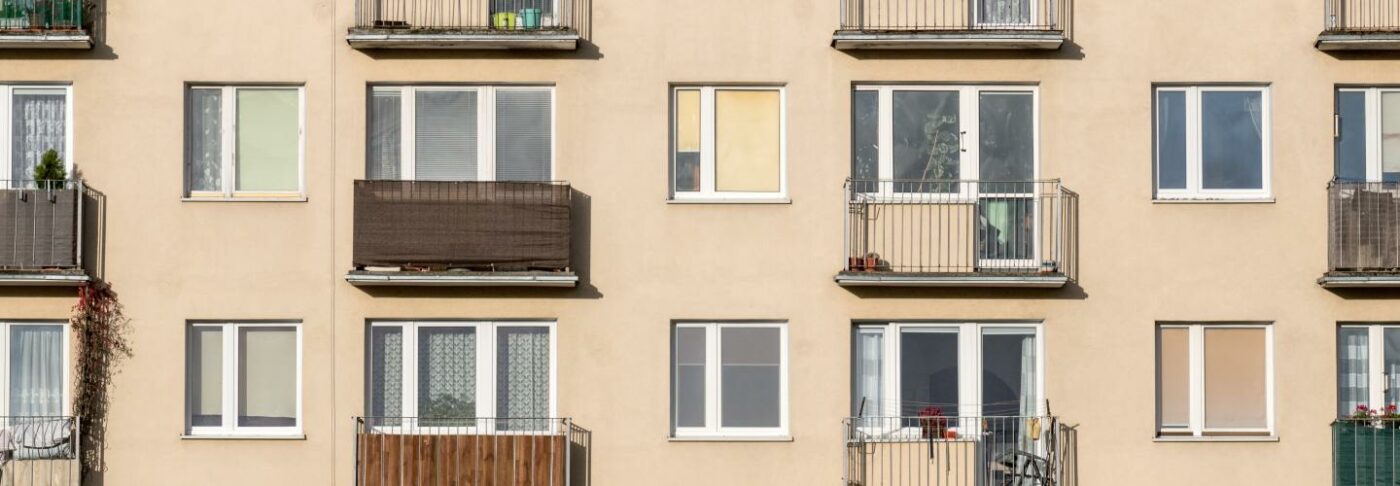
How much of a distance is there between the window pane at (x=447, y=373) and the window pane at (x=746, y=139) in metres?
3.64

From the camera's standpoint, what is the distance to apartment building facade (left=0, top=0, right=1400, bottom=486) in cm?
2095

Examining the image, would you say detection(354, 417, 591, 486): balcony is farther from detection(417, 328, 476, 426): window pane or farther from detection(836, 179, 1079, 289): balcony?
detection(836, 179, 1079, 289): balcony

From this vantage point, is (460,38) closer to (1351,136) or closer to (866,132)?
(866,132)

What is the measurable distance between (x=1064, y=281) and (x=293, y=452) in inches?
368

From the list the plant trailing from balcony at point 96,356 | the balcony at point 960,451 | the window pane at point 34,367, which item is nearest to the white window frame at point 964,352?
the balcony at point 960,451

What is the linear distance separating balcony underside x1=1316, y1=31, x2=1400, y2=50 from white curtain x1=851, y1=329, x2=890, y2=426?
20.8 ft

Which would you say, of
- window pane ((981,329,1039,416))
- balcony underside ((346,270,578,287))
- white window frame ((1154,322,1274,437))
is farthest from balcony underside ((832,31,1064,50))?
balcony underside ((346,270,578,287))

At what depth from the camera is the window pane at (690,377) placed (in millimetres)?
21234

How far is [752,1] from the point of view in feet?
69.7

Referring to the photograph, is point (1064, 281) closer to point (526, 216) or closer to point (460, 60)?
point (526, 216)

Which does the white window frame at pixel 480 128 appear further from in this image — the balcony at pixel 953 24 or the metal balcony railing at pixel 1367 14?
the metal balcony railing at pixel 1367 14

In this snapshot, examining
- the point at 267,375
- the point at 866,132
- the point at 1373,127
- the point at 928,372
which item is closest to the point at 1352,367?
the point at 1373,127

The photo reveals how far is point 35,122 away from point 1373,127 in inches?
641

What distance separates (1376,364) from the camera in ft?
69.5
